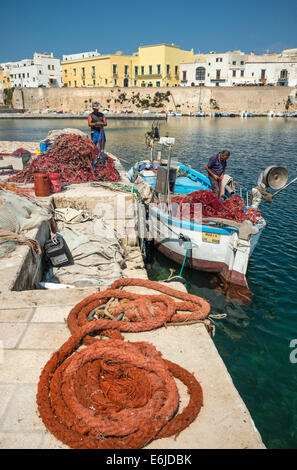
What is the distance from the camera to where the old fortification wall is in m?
71.1

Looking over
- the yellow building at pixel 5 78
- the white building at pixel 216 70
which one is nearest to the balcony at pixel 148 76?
the white building at pixel 216 70

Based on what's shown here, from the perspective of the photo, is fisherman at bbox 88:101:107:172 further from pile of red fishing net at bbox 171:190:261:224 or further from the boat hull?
pile of red fishing net at bbox 171:190:261:224

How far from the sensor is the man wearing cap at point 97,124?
33.3ft

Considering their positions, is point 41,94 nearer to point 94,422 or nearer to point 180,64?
point 180,64

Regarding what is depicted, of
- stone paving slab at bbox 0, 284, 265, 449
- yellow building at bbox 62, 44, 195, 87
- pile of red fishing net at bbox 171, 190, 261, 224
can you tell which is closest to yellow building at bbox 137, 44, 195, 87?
yellow building at bbox 62, 44, 195, 87

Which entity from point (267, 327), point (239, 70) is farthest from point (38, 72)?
point (267, 327)

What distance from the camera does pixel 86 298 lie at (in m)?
3.76

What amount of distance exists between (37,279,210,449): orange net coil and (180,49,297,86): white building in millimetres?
88861

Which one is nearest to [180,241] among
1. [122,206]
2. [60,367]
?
[122,206]

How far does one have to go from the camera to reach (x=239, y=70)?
79.7m

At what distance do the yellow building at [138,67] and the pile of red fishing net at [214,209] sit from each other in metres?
82.0

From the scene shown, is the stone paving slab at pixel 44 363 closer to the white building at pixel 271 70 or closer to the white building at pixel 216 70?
the white building at pixel 216 70

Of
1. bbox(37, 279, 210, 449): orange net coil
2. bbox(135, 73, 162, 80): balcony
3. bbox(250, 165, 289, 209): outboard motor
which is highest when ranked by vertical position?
bbox(135, 73, 162, 80): balcony

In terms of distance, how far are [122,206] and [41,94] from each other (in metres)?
78.6
